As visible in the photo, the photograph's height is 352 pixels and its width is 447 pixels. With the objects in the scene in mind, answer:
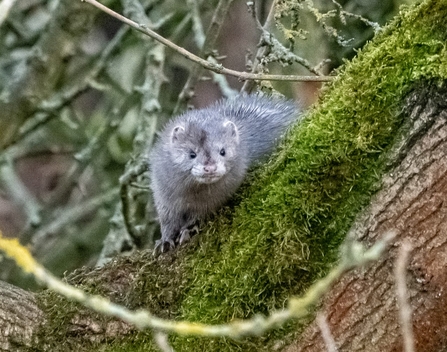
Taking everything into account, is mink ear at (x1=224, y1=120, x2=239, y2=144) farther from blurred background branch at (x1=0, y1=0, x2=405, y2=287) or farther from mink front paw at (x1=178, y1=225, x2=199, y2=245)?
mink front paw at (x1=178, y1=225, x2=199, y2=245)

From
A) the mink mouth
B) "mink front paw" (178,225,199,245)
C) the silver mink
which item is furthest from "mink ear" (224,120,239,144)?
"mink front paw" (178,225,199,245)

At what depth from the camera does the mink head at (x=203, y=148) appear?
4.12 meters

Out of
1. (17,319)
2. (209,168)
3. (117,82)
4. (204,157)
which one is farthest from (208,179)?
(117,82)

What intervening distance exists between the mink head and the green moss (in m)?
0.94

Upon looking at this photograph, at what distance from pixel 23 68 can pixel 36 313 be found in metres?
2.74

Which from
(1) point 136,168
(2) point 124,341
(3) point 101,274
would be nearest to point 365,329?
(2) point 124,341

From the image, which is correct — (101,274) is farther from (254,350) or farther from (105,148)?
(105,148)

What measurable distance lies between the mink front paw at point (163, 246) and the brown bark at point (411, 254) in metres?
0.90

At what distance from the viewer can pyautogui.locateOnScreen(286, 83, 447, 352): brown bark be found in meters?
2.80

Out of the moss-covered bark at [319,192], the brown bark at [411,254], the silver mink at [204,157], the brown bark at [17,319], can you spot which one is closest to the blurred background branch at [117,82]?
the silver mink at [204,157]

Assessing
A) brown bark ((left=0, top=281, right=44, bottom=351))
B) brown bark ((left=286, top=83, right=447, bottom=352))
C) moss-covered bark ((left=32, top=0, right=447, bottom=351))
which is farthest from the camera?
brown bark ((left=0, top=281, right=44, bottom=351))

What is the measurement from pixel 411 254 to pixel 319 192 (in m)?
0.46

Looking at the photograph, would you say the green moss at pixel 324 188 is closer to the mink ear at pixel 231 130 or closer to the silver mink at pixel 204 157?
the silver mink at pixel 204 157

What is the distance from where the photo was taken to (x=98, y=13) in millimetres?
5457
